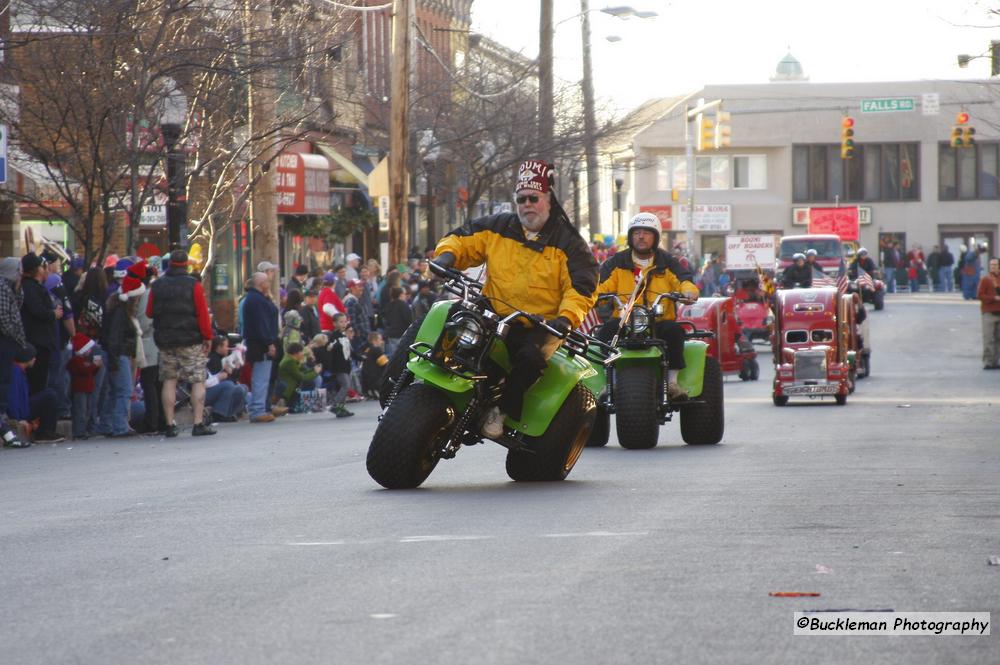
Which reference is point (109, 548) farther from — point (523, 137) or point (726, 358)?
point (523, 137)

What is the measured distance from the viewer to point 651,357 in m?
15.3

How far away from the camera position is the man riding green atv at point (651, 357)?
49.8 feet

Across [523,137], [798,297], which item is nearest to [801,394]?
[798,297]

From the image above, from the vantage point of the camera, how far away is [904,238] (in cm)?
8125

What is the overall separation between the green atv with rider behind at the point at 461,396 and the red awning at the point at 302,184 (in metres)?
24.6

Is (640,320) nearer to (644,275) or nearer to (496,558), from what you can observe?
(644,275)

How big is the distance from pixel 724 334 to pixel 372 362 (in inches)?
228

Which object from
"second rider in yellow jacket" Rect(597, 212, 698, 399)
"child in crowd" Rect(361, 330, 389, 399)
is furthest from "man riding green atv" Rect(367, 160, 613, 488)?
"child in crowd" Rect(361, 330, 389, 399)

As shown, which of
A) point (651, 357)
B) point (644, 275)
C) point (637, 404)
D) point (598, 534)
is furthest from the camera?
point (644, 275)

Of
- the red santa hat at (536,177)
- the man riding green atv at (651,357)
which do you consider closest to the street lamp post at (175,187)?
the man riding green atv at (651,357)

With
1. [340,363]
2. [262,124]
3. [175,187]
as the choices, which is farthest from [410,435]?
[262,124]

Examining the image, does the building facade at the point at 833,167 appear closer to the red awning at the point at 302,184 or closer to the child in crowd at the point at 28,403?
the red awning at the point at 302,184

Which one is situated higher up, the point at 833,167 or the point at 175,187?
the point at 833,167

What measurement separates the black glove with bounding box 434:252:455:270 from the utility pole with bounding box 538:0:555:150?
30766 millimetres
